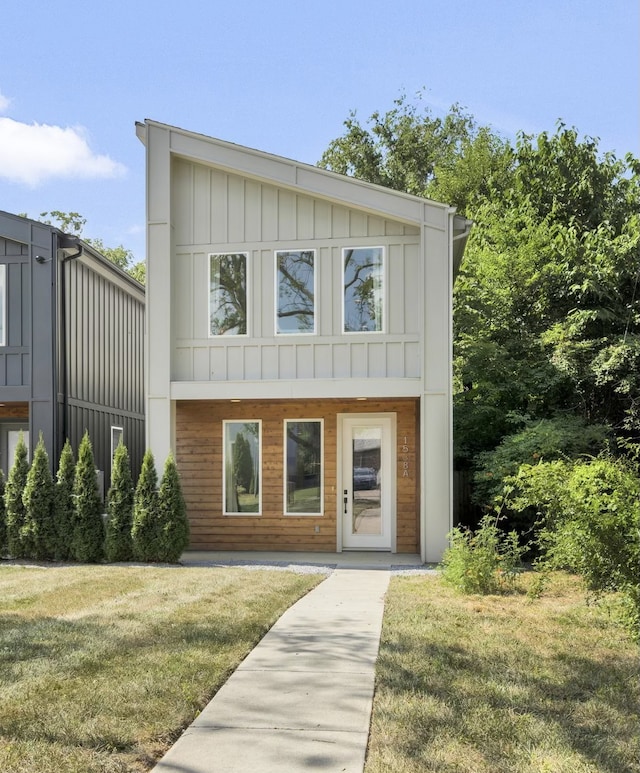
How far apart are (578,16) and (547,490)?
5.55 meters

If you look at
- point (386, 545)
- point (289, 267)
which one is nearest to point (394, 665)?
point (386, 545)

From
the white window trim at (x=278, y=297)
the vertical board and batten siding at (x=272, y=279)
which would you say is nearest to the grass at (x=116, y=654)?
the vertical board and batten siding at (x=272, y=279)

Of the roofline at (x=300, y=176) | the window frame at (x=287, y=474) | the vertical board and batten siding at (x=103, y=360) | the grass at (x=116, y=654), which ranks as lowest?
the grass at (x=116, y=654)

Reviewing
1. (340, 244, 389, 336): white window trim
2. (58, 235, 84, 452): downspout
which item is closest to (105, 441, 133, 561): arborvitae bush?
(58, 235, 84, 452): downspout

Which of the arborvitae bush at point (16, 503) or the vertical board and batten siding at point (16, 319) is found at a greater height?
the vertical board and batten siding at point (16, 319)

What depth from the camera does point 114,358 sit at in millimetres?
15797

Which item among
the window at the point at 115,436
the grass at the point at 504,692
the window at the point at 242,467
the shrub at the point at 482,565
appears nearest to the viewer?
the grass at the point at 504,692

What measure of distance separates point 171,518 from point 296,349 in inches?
130

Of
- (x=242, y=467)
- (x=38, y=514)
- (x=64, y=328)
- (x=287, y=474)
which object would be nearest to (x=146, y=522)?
(x=38, y=514)

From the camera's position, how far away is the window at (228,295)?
12.1m

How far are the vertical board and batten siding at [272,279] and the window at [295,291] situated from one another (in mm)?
117

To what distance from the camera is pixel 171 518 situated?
11.1 meters

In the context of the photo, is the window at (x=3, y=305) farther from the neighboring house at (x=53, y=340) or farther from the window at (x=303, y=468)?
the window at (x=303, y=468)

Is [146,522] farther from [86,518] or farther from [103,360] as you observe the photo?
[103,360]
